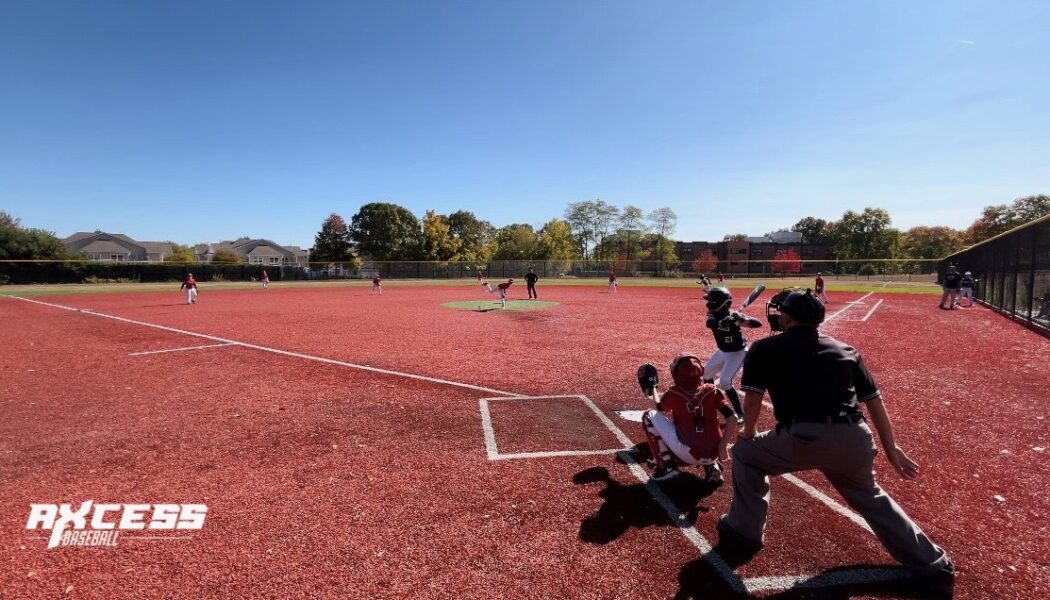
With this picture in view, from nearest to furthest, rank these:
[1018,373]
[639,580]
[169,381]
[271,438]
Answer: [639,580], [271,438], [169,381], [1018,373]

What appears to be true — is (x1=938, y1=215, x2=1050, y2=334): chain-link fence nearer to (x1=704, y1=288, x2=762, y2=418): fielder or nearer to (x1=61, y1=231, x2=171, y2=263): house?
(x1=704, y1=288, x2=762, y2=418): fielder

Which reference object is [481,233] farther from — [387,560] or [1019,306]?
[387,560]

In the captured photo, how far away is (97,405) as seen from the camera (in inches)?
285

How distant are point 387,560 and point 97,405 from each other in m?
6.80

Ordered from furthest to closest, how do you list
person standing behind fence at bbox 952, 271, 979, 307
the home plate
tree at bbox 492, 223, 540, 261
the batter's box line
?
tree at bbox 492, 223, 540, 261 → person standing behind fence at bbox 952, 271, 979, 307 → the home plate → the batter's box line

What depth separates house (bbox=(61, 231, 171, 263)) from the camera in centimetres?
8594

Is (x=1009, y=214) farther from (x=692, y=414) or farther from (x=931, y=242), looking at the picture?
(x=692, y=414)

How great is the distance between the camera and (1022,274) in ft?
55.9

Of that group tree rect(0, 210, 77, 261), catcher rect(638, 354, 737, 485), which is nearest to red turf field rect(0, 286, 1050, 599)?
catcher rect(638, 354, 737, 485)

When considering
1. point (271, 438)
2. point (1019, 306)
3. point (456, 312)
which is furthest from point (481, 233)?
point (271, 438)

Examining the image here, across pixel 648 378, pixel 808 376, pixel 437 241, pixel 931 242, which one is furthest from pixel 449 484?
pixel 931 242

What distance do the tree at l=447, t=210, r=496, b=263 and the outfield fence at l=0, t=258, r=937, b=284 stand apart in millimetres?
12883

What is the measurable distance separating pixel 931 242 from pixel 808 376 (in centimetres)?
13154

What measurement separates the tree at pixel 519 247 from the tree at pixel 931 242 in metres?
81.0
